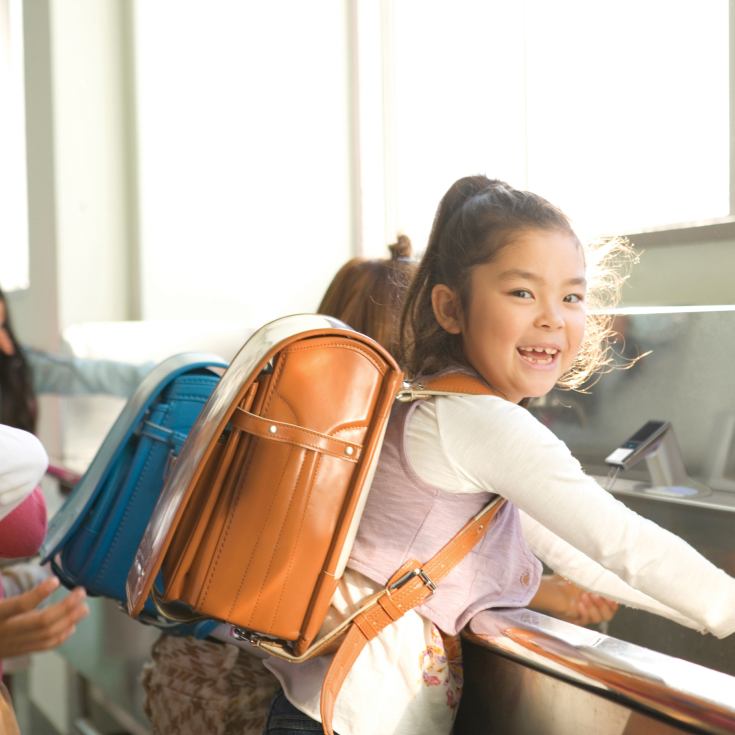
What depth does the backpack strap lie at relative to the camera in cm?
73

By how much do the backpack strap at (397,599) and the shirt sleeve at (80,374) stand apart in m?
1.79

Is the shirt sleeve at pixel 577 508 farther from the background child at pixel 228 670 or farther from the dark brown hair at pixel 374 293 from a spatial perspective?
the dark brown hair at pixel 374 293

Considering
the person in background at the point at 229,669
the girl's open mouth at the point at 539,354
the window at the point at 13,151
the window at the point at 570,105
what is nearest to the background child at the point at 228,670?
the person in background at the point at 229,669

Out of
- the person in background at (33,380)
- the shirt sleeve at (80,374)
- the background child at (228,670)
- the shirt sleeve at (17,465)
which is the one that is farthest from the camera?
the shirt sleeve at (80,374)

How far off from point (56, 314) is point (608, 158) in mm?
1795

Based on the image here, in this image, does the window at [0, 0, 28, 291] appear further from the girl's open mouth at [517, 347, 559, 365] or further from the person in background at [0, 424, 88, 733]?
the girl's open mouth at [517, 347, 559, 365]

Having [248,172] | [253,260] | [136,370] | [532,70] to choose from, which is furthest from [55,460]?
[532,70]

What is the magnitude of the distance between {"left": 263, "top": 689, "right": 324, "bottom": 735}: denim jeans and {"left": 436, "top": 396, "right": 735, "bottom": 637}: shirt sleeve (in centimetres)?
32

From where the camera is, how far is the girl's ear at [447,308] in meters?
0.90

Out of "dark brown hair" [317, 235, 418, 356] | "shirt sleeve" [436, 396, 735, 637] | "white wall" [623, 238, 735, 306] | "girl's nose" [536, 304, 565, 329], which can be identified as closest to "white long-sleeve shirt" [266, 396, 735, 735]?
"shirt sleeve" [436, 396, 735, 637]

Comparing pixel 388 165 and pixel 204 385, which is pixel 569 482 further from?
pixel 388 165

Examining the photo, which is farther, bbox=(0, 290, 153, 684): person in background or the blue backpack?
bbox=(0, 290, 153, 684): person in background

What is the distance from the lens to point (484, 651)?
2.61 ft

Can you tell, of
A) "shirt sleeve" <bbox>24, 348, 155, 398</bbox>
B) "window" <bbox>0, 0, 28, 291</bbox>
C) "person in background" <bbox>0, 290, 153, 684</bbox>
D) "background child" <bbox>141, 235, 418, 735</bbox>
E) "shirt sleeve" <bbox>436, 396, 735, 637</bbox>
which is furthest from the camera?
"window" <bbox>0, 0, 28, 291</bbox>
